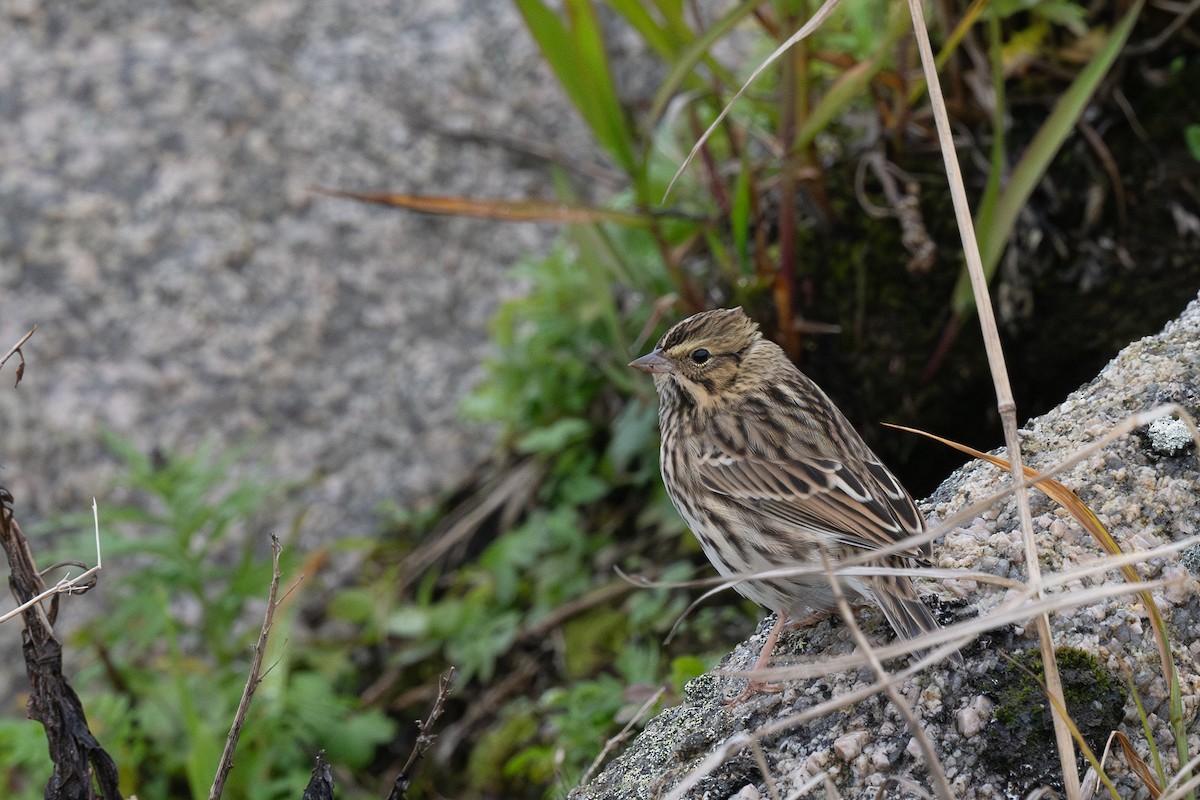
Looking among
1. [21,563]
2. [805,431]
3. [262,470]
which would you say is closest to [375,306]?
[262,470]

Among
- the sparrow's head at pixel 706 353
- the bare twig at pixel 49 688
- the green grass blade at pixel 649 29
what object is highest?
the green grass blade at pixel 649 29

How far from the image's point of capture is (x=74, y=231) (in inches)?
241

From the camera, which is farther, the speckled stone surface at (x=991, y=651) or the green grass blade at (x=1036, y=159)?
the green grass blade at (x=1036, y=159)

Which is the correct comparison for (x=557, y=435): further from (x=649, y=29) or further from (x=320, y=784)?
(x=320, y=784)

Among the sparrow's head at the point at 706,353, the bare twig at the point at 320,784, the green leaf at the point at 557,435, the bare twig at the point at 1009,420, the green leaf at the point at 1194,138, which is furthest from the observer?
the green leaf at the point at 557,435

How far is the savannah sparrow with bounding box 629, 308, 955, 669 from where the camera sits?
2.90m

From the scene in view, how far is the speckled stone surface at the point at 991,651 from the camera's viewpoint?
2.28 m

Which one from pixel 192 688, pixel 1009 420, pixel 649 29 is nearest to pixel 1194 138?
pixel 649 29

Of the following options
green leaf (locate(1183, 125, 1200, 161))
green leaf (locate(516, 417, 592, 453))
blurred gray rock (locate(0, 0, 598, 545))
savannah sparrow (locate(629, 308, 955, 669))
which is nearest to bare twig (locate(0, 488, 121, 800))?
savannah sparrow (locate(629, 308, 955, 669))

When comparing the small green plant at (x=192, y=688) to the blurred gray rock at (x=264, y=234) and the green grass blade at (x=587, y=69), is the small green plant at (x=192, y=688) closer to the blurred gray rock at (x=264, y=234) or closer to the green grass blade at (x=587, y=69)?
the blurred gray rock at (x=264, y=234)

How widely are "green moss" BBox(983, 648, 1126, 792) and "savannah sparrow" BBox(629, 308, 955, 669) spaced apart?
26 centimetres

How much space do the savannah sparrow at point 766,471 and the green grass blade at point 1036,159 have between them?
31.1 inches

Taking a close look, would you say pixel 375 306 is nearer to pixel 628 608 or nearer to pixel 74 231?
pixel 74 231

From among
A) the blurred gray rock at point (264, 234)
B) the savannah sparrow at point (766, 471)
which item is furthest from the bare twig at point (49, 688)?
the blurred gray rock at point (264, 234)
